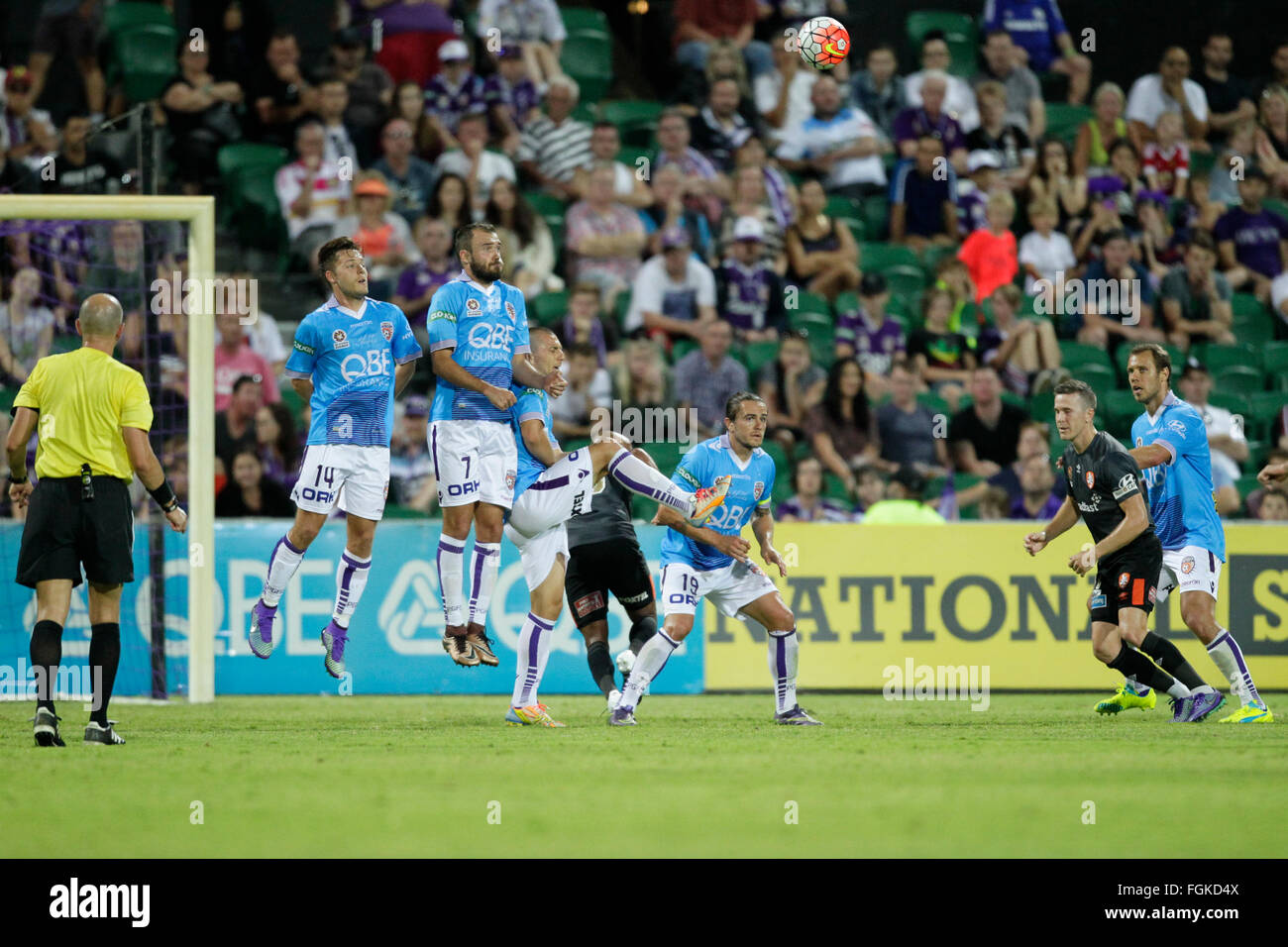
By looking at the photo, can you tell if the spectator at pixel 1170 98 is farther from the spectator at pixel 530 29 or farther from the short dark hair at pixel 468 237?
the short dark hair at pixel 468 237

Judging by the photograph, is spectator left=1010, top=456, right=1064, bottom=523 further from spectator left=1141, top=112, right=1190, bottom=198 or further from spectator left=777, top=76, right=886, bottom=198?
spectator left=1141, top=112, right=1190, bottom=198

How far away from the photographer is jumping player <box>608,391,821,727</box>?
999 centimetres

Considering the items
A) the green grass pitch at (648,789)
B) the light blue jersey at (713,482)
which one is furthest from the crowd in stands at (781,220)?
the green grass pitch at (648,789)

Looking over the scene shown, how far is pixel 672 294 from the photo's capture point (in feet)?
53.3

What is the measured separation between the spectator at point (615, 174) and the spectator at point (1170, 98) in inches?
233

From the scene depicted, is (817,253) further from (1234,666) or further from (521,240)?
(1234,666)

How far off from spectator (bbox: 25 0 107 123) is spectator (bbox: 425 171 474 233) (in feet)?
12.8

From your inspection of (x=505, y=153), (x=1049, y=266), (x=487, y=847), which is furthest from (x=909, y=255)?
(x=487, y=847)

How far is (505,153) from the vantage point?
17.2m

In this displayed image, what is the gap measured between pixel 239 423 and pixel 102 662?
571 cm

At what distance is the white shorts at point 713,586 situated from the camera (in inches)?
392

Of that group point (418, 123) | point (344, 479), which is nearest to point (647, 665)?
point (344, 479)

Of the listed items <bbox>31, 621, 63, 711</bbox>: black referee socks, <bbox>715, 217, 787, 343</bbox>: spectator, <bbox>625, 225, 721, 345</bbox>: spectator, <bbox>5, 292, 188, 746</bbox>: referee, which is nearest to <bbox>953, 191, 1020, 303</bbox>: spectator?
<bbox>715, 217, 787, 343</bbox>: spectator

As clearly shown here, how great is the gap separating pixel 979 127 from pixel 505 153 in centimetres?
540
